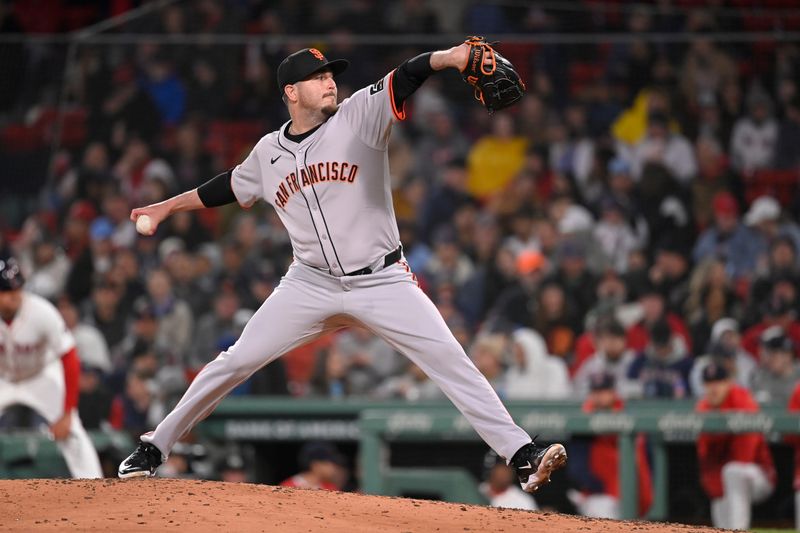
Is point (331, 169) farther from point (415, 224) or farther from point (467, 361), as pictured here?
point (415, 224)

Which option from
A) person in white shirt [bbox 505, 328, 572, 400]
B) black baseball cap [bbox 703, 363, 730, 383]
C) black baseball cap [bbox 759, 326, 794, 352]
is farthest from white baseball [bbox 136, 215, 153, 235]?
black baseball cap [bbox 759, 326, 794, 352]

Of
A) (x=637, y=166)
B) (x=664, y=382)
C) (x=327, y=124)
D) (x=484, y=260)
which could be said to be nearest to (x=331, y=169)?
(x=327, y=124)

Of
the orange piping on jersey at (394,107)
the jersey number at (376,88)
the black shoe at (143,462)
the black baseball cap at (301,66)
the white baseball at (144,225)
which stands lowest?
the black shoe at (143,462)

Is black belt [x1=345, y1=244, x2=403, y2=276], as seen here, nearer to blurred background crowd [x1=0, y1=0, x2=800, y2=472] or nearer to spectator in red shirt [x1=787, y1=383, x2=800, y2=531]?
spectator in red shirt [x1=787, y1=383, x2=800, y2=531]

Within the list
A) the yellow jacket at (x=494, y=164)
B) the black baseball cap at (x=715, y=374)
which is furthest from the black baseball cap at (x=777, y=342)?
the yellow jacket at (x=494, y=164)

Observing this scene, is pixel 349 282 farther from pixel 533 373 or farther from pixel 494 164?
pixel 494 164

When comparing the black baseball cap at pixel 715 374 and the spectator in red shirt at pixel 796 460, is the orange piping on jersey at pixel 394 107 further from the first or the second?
the spectator in red shirt at pixel 796 460

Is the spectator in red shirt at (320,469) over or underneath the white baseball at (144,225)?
underneath
